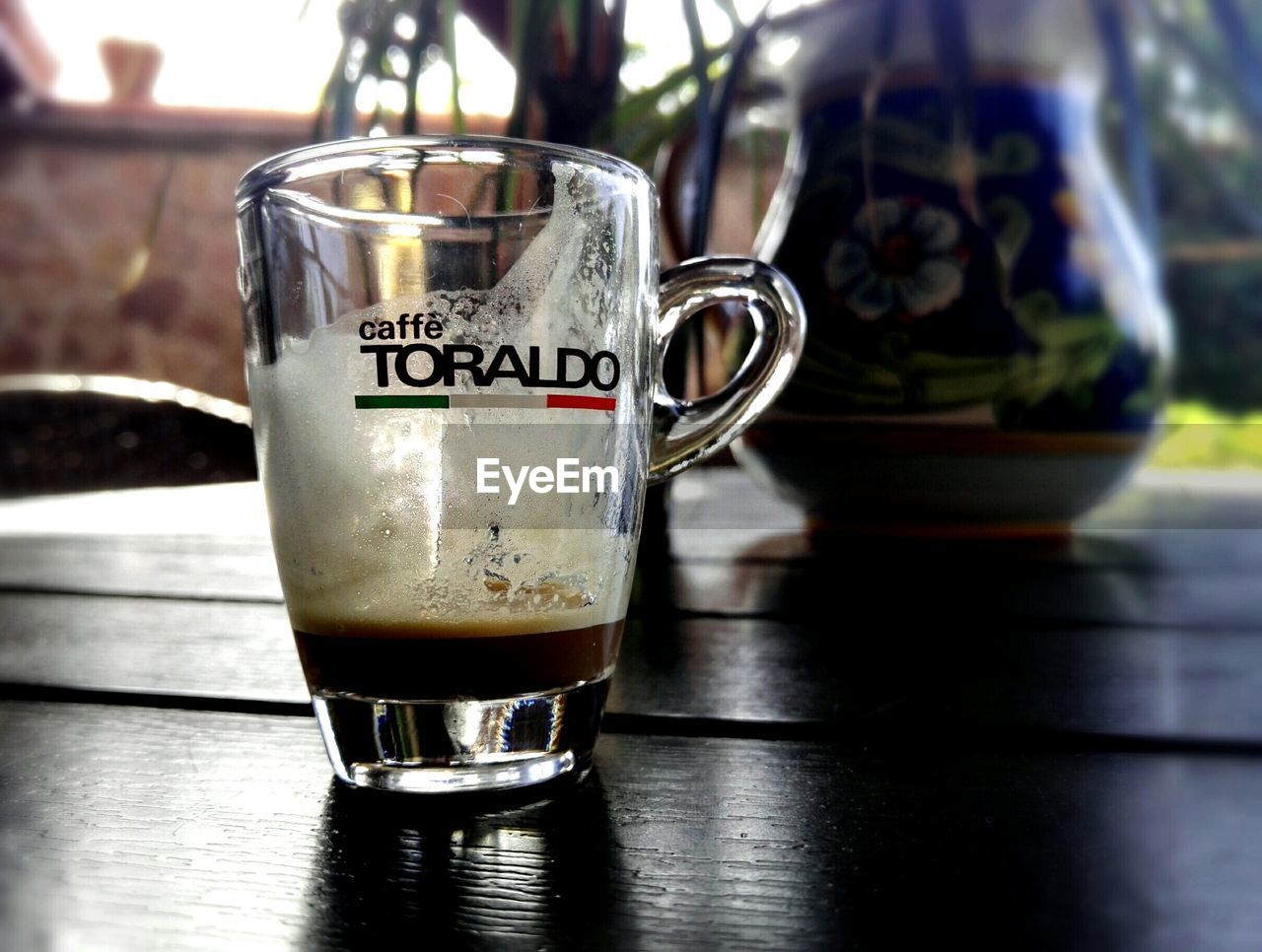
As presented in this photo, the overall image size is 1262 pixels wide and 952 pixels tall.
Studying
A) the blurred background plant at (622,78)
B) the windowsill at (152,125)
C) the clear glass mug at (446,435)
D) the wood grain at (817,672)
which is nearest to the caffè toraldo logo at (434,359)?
the clear glass mug at (446,435)

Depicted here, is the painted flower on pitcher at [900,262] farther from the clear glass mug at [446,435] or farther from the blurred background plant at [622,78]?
the clear glass mug at [446,435]

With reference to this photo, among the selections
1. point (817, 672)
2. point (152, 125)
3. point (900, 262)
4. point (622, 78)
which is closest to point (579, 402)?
point (817, 672)

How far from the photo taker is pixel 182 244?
10.4ft

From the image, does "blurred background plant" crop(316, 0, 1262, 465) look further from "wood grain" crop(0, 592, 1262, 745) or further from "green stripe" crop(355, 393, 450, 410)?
"green stripe" crop(355, 393, 450, 410)

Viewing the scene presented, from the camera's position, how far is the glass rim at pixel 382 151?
27cm

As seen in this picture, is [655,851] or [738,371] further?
[738,371]

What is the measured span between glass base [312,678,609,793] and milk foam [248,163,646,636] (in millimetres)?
18

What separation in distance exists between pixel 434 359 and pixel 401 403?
1 cm

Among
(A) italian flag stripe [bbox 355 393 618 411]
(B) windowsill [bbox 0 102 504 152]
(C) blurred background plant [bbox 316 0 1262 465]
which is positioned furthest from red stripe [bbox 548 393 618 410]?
(B) windowsill [bbox 0 102 504 152]

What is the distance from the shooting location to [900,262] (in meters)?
0.61

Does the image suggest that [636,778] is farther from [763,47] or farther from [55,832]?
[763,47]

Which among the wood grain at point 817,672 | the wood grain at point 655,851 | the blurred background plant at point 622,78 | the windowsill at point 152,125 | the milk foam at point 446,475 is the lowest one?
the wood grain at point 817,672

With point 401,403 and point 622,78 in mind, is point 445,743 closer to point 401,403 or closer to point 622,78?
point 401,403

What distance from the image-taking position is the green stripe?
0.26 metres
